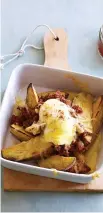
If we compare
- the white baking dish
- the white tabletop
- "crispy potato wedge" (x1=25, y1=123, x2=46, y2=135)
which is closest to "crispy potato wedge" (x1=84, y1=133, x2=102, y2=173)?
the white baking dish

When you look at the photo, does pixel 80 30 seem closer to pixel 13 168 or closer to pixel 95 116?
pixel 95 116

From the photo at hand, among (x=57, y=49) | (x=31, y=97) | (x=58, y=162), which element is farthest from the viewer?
(x=57, y=49)

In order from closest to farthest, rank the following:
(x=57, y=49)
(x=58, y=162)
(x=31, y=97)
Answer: (x=58, y=162) < (x=31, y=97) < (x=57, y=49)

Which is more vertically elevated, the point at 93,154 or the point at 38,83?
the point at 38,83

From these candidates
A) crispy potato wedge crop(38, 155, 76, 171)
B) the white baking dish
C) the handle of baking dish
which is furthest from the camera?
the handle of baking dish

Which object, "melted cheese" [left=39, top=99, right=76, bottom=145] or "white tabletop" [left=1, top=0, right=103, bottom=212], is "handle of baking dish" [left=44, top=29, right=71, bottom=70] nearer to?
"white tabletop" [left=1, top=0, right=103, bottom=212]

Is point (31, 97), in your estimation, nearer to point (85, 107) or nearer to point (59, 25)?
point (85, 107)

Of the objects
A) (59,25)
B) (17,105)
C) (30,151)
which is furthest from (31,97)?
(59,25)

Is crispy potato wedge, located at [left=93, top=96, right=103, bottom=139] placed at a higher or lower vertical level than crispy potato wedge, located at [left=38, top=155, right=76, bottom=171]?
higher

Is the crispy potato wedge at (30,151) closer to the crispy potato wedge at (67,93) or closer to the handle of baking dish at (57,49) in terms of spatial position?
the crispy potato wedge at (67,93)
